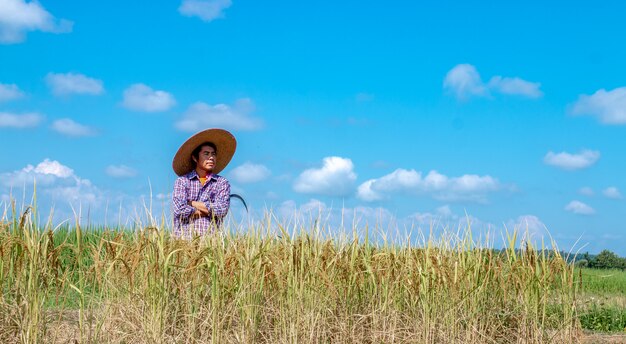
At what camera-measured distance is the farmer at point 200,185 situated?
6.35 m

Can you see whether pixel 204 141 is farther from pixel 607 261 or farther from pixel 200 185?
pixel 607 261

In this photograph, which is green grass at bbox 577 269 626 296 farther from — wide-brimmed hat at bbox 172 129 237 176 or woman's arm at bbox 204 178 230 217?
woman's arm at bbox 204 178 230 217

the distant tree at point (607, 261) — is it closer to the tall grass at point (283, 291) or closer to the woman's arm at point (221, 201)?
the tall grass at point (283, 291)

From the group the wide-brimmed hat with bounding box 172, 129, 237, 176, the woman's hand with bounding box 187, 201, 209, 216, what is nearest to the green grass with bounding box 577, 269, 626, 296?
the wide-brimmed hat with bounding box 172, 129, 237, 176

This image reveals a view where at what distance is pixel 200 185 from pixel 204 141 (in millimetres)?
590

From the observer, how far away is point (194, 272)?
15.1ft

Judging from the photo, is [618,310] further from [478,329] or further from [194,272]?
[194,272]

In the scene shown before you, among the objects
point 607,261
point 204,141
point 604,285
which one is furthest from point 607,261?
point 204,141

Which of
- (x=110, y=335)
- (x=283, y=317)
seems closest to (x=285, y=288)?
(x=283, y=317)

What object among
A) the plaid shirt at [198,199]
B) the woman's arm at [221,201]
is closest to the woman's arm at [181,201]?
the plaid shirt at [198,199]

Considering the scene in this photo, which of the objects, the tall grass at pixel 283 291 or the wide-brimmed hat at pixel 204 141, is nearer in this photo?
the tall grass at pixel 283 291

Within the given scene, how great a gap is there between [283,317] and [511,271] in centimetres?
207

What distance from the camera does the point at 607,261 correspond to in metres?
16.0

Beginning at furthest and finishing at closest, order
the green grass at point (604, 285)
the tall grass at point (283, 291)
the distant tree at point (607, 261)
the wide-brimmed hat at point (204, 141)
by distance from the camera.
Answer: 1. the distant tree at point (607, 261)
2. the green grass at point (604, 285)
3. the wide-brimmed hat at point (204, 141)
4. the tall grass at point (283, 291)
